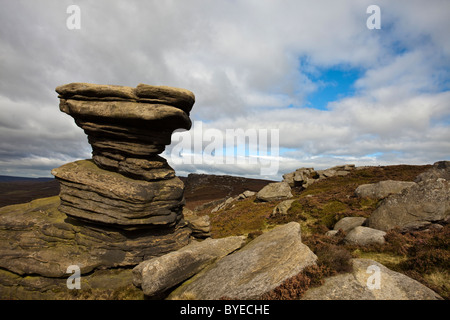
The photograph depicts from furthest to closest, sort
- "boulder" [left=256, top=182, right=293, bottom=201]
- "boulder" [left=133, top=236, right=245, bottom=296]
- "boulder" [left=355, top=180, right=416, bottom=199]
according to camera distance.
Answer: "boulder" [left=256, top=182, right=293, bottom=201] → "boulder" [left=355, top=180, right=416, bottom=199] → "boulder" [left=133, top=236, right=245, bottom=296]

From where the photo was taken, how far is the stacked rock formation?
16.4m

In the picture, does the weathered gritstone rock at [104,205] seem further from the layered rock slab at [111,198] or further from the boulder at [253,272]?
the boulder at [253,272]

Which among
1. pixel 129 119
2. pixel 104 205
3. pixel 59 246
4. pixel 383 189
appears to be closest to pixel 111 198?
pixel 104 205

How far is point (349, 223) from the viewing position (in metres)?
18.8

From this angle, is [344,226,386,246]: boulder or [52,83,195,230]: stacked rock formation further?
[52,83,195,230]: stacked rock formation

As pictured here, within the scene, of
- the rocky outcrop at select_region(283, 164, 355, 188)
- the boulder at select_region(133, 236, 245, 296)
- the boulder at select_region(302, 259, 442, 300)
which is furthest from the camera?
the rocky outcrop at select_region(283, 164, 355, 188)

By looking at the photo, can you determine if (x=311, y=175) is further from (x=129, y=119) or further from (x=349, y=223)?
(x=129, y=119)

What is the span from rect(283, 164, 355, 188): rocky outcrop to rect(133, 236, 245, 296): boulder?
38546mm

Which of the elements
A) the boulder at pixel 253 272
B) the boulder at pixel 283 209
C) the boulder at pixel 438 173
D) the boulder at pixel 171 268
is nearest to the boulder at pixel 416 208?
the boulder at pixel 253 272

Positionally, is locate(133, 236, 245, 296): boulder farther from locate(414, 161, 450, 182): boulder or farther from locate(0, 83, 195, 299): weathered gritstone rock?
locate(414, 161, 450, 182): boulder

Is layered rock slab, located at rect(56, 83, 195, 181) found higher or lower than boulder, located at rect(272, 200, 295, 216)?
higher

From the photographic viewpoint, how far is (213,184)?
111 meters

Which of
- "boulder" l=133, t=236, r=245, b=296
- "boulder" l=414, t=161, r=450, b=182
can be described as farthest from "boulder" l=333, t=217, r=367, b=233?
"boulder" l=414, t=161, r=450, b=182
